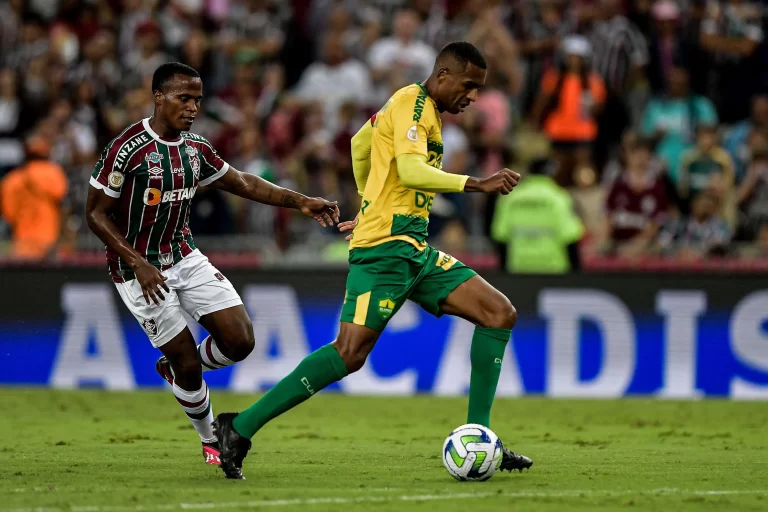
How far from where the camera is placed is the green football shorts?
757 cm

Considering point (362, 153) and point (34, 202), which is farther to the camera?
point (34, 202)

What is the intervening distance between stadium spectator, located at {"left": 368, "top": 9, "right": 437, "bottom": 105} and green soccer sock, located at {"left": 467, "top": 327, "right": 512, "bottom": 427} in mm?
9430

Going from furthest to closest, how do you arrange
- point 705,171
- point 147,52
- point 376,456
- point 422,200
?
point 147,52
point 705,171
point 376,456
point 422,200

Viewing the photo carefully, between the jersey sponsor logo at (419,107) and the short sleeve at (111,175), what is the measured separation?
6.03 feet

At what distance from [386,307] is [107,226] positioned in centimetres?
180

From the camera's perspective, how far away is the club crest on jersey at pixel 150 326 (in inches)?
318

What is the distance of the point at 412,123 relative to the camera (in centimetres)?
752

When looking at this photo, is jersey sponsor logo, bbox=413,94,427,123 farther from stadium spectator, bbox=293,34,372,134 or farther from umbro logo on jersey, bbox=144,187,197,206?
stadium spectator, bbox=293,34,372,134

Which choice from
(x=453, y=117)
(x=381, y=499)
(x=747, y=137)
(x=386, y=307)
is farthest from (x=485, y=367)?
(x=747, y=137)

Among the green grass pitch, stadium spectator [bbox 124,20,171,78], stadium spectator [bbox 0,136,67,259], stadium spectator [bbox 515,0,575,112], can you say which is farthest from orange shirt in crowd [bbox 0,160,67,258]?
stadium spectator [bbox 515,0,575,112]

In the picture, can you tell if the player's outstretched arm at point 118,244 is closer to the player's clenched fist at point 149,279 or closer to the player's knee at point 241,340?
the player's clenched fist at point 149,279

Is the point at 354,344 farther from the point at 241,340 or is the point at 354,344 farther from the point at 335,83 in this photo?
the point at 335,83

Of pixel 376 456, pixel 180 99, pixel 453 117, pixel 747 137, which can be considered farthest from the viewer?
pixel 453 117

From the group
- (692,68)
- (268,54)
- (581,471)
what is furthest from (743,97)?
(581,471)
